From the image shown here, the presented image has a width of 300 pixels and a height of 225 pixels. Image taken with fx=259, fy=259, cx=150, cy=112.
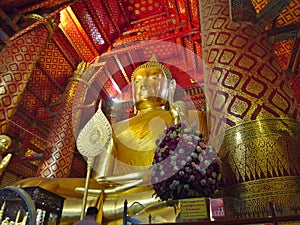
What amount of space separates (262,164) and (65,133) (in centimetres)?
392

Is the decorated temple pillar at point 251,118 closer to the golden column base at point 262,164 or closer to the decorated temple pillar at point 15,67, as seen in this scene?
the golden column base at point 262,164

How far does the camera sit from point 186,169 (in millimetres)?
1331

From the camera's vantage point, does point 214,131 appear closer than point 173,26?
Yes

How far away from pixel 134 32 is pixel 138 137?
133 inches

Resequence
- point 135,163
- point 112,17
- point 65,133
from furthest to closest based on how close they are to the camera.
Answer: point 112,17, point 65,133, point 135,163

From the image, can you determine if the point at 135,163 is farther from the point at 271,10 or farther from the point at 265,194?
the point at 271,10

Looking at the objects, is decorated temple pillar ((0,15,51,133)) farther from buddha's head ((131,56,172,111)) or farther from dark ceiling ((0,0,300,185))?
buddha's head ((131,56,172,111))

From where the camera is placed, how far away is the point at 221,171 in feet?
4.89

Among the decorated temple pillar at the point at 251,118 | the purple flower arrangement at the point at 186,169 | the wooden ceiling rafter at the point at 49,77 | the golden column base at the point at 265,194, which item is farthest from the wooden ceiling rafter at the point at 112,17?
the golden column base at the point at 265,194

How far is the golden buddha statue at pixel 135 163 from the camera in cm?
199

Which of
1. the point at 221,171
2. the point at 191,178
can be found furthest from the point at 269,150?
the point at 191,178

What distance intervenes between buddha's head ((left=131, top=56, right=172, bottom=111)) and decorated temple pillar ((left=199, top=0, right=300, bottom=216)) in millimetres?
1976

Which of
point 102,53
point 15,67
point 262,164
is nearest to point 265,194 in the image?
point 262,164

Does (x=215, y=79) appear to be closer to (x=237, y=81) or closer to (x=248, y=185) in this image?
(x=237, y=81)
